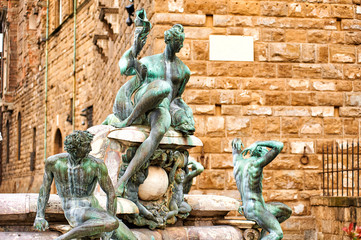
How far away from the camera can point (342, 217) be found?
1078cm

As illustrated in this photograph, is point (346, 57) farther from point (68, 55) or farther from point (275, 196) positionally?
point (68, 55)

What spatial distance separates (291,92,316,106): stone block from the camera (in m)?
12.4

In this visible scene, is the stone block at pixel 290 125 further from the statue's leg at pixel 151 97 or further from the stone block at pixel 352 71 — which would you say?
the statue's leg at pixel 151 97

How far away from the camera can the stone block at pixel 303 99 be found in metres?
12.4

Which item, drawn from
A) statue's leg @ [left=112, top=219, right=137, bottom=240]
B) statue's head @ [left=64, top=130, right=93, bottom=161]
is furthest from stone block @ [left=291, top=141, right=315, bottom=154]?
statue's head @ [left=64, top=130, right=93, bottom=161]

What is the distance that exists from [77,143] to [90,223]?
61 centimetres

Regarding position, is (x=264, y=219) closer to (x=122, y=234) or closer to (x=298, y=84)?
(x=122, y=234)

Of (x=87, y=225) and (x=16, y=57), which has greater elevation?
(x=16, y=57)

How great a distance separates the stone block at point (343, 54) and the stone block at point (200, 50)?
2190 millimetres

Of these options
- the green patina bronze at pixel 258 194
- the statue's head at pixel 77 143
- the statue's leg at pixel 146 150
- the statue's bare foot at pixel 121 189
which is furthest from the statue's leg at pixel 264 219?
the statue's head at pixel 77 143

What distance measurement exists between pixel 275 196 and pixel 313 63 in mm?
2342

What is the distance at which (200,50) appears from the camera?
1216 cm

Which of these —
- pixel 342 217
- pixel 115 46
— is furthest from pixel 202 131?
pixel 115 46

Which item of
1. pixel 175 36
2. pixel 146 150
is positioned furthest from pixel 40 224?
pixel 175 36
